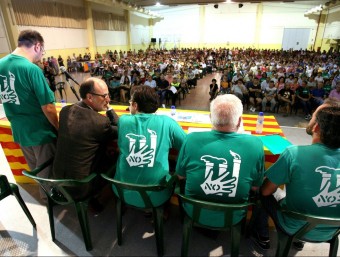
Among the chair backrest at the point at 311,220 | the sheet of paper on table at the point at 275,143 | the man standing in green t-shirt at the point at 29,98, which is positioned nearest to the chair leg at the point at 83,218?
the man standing in green t-shirt at the point at 29,98

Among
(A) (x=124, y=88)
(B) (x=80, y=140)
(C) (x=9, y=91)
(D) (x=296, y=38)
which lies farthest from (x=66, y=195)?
(D) (x=296, y=38)

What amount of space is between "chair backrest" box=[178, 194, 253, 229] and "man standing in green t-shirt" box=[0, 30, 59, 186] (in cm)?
146

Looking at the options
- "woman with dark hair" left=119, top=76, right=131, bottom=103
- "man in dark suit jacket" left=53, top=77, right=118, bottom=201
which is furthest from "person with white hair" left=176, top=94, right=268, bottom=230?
"woman with dark hair" left=119, top=76, right=131, bottom=103

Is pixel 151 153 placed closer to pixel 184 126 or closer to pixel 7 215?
pixel 184 126

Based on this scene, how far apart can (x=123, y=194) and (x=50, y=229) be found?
0.86 m

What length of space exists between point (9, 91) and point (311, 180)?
2.37 m

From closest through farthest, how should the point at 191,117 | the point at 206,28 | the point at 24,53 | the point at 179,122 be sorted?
the point at 24,53, the point at 179,122, the point at 191,117, the point at 206,28

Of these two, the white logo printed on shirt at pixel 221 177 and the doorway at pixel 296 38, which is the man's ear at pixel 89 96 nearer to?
the white logo printed on shirt at pixel 221 177

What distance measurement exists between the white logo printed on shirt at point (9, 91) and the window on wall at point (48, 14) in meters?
11.6

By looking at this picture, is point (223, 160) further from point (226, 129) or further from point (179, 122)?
point (179, 122)

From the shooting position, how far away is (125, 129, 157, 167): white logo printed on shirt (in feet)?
5.14

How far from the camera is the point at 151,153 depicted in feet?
5.17

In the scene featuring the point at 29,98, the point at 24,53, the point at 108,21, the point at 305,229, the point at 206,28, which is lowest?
the point at 305,229

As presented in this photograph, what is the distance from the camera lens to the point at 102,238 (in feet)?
6.24
